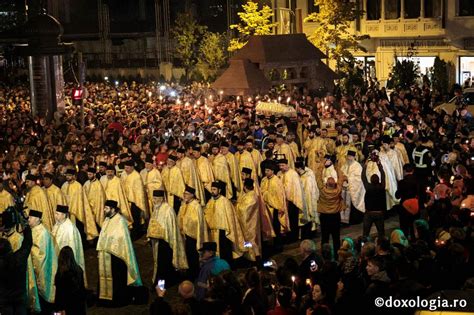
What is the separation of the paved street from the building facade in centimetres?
2003

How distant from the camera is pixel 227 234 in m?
15.1

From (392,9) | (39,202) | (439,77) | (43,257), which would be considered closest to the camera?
(43,257)

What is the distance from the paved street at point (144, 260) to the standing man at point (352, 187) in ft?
1.37

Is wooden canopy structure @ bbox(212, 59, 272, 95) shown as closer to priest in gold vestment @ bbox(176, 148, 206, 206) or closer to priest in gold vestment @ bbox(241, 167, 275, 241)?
priest in gold vestment @ bbox(176, 148, 206, 206)

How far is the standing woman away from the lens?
11.5 m

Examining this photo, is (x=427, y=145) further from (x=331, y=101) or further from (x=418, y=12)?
(x=418, y=12)

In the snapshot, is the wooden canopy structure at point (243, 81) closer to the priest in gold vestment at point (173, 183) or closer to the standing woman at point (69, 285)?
the priest in gold vestment at point (173, 183)

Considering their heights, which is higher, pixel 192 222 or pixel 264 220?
pixel 192 222

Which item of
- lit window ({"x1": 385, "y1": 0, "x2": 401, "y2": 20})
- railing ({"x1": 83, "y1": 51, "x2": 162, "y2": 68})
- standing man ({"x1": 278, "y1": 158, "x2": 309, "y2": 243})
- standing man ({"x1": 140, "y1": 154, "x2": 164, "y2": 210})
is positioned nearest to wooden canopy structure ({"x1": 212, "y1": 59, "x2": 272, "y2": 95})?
standing man ({"x1": 140, "y1": 154, "x2": 164, "y2": 210})

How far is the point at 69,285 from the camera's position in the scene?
11.5 m

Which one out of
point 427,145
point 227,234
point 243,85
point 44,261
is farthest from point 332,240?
point 243,85

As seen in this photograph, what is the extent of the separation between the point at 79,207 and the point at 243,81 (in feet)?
35.8

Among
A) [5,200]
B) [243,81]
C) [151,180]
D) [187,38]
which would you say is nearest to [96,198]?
[151,180]

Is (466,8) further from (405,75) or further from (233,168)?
(233,168)
